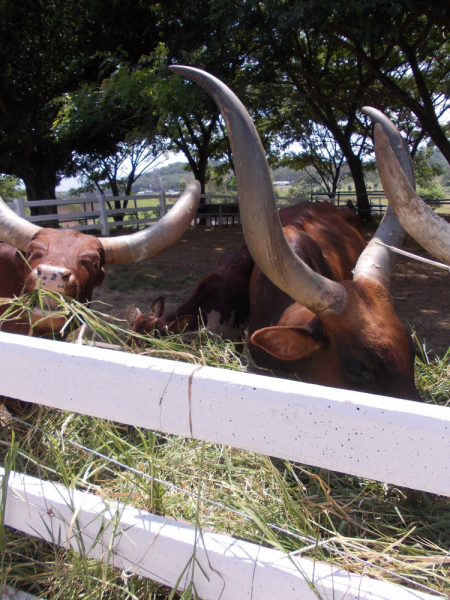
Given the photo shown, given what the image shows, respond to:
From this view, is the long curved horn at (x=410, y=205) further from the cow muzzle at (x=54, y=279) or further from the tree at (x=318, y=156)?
the tree at (x=318, y=156)

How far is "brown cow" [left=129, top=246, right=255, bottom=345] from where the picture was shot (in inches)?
153

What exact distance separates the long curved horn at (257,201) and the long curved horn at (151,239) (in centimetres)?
164

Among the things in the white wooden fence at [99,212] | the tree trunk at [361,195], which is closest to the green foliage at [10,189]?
the white wooden fence at [99,212]

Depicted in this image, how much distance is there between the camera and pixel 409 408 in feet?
3.75

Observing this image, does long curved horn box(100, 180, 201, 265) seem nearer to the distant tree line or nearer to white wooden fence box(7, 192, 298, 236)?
the distant tree line

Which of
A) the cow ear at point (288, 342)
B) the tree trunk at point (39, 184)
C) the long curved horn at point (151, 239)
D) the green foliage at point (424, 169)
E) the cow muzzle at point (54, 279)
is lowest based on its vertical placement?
the cow ear at point (288, 342)

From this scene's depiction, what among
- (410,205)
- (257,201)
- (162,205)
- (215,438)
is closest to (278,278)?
(257,201)

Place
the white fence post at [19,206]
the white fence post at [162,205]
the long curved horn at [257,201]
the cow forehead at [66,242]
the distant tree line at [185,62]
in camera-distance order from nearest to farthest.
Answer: the long curved horn at [257,201] < the cow forehead at [66,242] < the distant tree line at [185,62] < the white fence post at [19,206] < the white fence post at [162,205]

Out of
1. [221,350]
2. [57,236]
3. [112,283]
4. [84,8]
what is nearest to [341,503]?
[221,350]

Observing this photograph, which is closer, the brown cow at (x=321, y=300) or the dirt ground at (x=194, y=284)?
the brown cow at (x=321, y=300)

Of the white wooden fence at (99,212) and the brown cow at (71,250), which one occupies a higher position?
the white wooden fence at (99,212)

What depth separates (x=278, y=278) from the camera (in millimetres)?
2314

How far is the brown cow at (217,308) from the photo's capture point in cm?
389

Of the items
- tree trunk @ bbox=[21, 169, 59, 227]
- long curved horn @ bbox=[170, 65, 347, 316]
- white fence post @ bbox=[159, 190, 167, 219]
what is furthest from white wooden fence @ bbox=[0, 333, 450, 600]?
tree trunk @ bbox=[21, 169, 59, 227]
